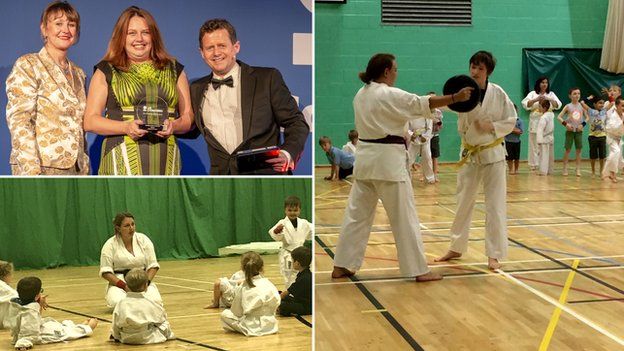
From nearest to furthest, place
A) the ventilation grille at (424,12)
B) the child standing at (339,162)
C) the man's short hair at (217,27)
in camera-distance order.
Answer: the man's short hair at (217,27)
the child standing at (339,162)
the ventilation grille at (424,12)

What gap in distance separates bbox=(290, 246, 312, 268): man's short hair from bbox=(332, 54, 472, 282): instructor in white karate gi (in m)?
1.63

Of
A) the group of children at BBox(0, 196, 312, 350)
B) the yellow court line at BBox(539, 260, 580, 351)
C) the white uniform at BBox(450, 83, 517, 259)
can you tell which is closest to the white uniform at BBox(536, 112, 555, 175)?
the yellow court line at BBox(539, 260, 580, 351)

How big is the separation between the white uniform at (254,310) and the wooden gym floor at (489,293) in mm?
423

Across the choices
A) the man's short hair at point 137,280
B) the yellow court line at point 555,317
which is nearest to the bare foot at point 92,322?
the man's short hair at point 137,280

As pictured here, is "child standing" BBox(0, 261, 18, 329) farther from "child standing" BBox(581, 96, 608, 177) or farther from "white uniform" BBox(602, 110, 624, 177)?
"child standing" BBox(581, 96, 608, 177)

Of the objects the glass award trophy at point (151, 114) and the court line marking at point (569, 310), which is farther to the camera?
the court line marking at point (569, 310)

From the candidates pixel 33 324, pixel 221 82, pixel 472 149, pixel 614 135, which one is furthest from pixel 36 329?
pixel 614 135

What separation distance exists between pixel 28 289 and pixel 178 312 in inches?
40.3

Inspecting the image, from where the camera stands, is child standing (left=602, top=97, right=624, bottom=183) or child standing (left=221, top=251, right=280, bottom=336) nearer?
child standing (left=221, top=251, right=280, bottom=336)

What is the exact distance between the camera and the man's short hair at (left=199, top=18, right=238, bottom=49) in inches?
87.8

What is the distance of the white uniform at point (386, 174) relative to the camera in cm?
438

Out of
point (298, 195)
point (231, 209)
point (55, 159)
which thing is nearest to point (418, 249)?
point (231, 209)

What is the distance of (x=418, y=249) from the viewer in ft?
15.5

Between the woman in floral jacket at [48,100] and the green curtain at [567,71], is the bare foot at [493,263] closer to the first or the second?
the woman in floral jacket at [48,100]
